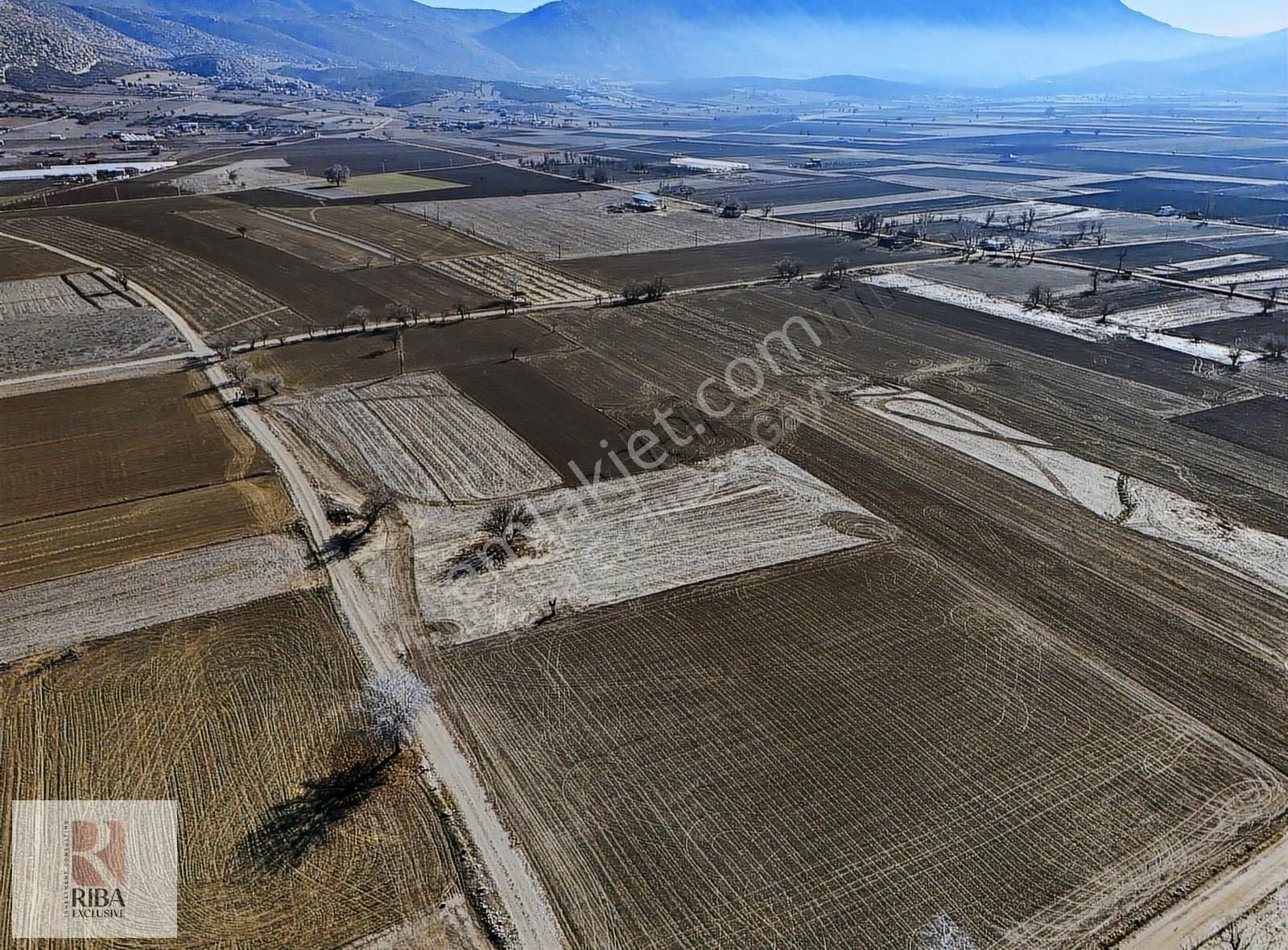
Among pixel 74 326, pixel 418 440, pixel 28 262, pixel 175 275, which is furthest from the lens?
pixel 28 262

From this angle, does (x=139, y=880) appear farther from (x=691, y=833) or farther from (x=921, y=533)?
(x=921, y=533)

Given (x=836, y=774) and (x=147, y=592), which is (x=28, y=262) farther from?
(x=836, y=774)

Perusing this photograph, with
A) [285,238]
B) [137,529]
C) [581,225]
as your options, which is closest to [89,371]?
[137,529]

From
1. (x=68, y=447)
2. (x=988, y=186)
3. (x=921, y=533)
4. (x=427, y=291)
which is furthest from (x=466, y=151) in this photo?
(x=921, y=533)

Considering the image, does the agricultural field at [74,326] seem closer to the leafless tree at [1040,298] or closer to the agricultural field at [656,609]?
the agricultural field at [656,609]

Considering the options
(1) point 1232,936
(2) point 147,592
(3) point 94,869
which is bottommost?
(1) point 1232,936

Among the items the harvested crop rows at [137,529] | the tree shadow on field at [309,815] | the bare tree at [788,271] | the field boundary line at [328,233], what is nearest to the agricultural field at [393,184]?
the field boundary line at [328,233]
